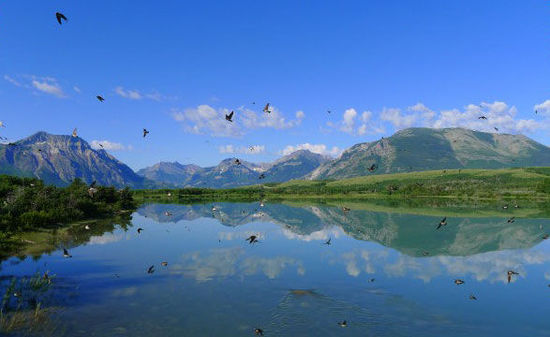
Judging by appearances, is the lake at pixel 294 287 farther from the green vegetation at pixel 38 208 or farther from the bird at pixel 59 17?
the bird at pixel 59 17

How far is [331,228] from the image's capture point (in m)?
81.8

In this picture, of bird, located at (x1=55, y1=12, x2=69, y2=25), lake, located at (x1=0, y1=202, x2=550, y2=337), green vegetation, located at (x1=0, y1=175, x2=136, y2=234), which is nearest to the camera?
bird, located at (x1=55, y1=12, x2=69, y2=25)

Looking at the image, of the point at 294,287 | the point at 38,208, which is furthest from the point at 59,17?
the point at 38,208

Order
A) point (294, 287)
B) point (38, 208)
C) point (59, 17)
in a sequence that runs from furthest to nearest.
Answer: point (38, 208) → point (294, 287) → point (59, 17)

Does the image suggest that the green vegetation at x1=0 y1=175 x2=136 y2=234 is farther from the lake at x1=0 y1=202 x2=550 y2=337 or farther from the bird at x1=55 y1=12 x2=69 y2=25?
the bird at x1=55 y1=12 x2=69 y2=25

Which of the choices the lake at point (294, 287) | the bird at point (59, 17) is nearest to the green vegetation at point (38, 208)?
the lake at point (294, 287)

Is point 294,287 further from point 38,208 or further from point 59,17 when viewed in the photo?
point 38,208

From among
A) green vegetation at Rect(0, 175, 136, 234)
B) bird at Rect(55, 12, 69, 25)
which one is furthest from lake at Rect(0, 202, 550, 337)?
bird at Rect(55, 12, 69, 25)

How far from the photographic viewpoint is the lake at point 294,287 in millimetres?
23391

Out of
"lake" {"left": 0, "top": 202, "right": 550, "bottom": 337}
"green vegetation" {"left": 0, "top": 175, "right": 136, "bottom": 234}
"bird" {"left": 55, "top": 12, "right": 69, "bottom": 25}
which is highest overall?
"bird" {"left": 55, "top": 12, "right": 69, "bottom": 25}

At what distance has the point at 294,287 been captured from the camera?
1276 inches

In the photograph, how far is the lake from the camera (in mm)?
23391

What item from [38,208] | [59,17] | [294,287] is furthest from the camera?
[38,208]

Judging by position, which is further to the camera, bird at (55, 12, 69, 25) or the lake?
the lake
